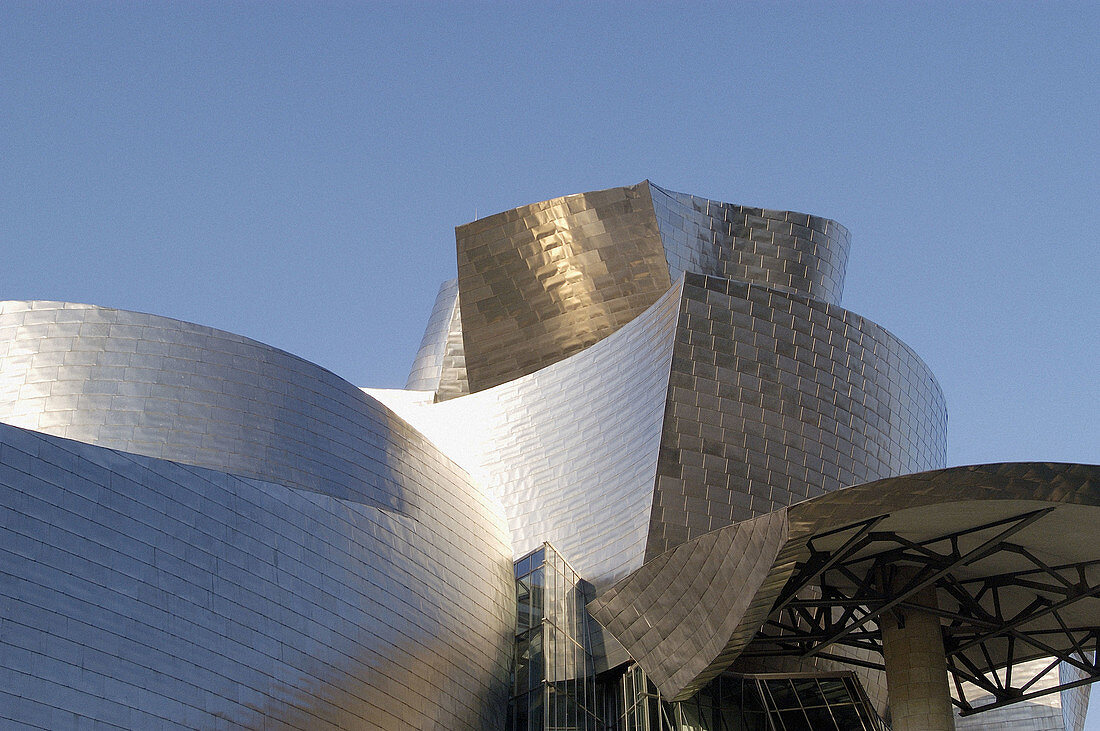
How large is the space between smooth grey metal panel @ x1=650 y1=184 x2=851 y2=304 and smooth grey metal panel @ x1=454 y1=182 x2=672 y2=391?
832 millimetres

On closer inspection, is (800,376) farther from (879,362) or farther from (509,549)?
(509,549)

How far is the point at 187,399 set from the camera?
23141 millimetres

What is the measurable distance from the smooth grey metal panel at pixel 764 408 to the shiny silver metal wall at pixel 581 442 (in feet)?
1.33

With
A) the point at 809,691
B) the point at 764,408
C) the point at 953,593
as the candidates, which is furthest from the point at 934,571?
the point at 764,408

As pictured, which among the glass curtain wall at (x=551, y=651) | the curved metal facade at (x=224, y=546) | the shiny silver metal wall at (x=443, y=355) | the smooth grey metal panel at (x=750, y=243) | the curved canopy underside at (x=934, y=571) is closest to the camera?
the curved metal facade at (x=224, y=546)

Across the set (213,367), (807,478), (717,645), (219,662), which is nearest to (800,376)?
(807,478)

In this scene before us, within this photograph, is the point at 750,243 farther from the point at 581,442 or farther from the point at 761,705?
the point at 761,705

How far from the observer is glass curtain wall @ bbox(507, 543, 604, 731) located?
915 inches

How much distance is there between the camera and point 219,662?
60.0ft

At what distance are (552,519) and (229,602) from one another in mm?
8755

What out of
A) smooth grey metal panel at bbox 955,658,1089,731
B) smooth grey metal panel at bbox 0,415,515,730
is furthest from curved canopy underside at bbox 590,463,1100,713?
smooth grey metal panel at bbox 955,658,1089,731

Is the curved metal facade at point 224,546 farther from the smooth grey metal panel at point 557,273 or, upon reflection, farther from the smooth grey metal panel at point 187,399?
the smooth grey metal panel at point 557,273

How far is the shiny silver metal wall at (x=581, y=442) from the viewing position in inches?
980

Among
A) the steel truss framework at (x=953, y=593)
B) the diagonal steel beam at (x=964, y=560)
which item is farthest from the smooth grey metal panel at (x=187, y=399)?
the diagonal steel beam at (x=964, y=560)
